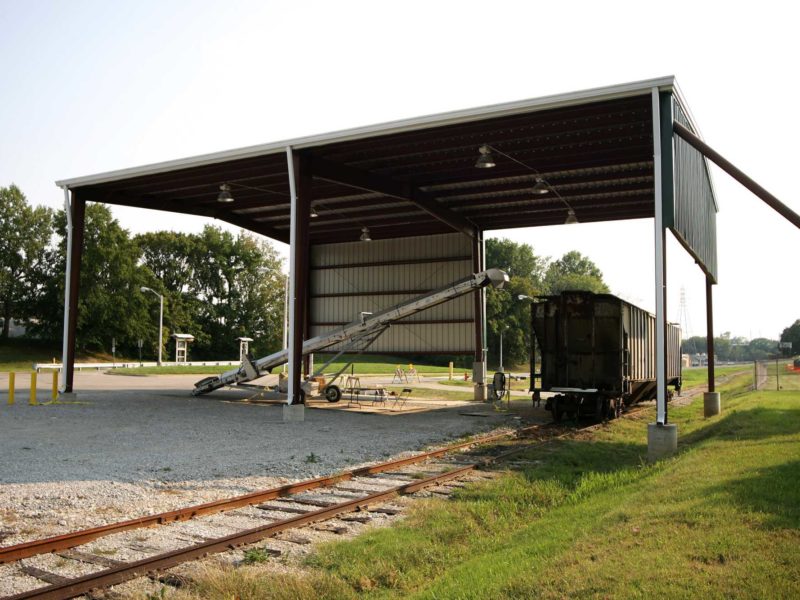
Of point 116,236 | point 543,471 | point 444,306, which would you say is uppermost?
point 116,236

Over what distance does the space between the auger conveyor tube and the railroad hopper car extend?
298cm

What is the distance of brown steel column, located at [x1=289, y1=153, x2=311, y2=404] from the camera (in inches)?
811

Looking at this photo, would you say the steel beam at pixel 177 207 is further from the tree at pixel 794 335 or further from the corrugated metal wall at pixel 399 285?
the tree at pixel 794 335

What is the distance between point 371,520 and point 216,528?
74.9 inches

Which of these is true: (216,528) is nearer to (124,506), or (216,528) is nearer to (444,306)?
(124,506)

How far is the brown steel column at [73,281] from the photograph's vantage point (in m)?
25.7

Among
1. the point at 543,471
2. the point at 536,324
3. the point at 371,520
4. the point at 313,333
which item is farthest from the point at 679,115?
the point at 313,333

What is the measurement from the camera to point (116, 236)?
73.1 meters

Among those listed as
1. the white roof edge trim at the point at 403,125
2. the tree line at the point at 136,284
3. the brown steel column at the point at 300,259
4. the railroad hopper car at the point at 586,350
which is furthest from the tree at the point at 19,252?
the railroad hopper car at the point at 586,350

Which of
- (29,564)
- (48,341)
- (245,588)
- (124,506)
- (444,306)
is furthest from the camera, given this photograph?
(48,341)

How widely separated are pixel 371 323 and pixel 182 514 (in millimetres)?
17567

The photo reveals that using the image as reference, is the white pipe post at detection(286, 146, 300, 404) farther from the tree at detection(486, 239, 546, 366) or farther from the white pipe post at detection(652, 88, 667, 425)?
the tree at detection(486, 239, 546, 366)

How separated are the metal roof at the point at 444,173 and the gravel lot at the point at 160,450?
817cm

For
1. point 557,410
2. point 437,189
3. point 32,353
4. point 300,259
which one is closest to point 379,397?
point 437,189
